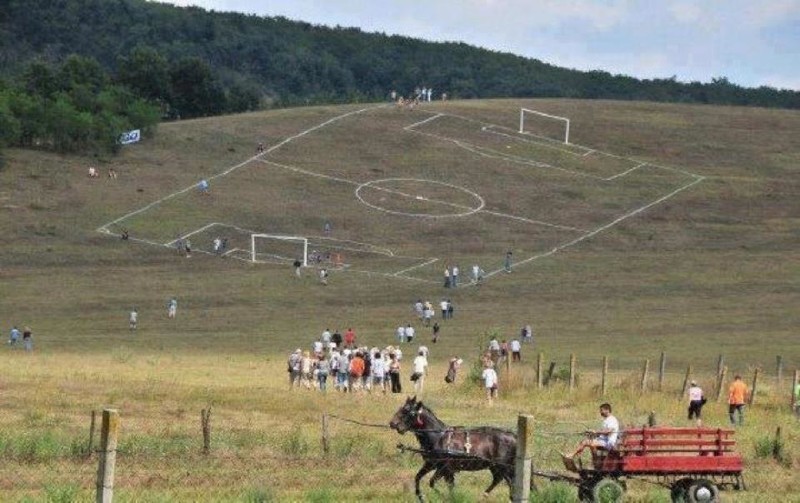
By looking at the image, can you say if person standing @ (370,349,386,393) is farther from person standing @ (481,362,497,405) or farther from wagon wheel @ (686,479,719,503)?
wagon wheel @ (686,479,719,503)

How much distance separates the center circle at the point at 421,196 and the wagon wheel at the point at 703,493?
288 feet

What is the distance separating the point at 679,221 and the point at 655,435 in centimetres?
9072

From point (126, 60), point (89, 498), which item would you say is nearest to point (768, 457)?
point (89, 498)

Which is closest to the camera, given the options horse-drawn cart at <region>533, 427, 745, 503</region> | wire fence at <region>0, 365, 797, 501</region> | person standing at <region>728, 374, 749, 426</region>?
wire fence at <region>0, 365, 797, 501</region>

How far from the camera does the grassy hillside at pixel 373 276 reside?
3325 centimetres

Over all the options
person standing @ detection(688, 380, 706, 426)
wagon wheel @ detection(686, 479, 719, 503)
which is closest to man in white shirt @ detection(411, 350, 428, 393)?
person standing @ detection(688, 380, 706, 426)

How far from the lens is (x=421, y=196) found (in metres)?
120

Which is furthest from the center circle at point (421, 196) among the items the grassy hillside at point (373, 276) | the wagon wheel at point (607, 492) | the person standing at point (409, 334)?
the wagon wheel at point (607, 492)

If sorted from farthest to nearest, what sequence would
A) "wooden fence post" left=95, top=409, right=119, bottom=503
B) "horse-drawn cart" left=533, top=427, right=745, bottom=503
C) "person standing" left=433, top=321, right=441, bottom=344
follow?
"person standing" left=433, top=321, right=441, bottom=344 < "horse-drawn cart" left=533, top=427, right=745, bottom=503 < "wooden fence post" left=95, top=409, right=119, bottom=503

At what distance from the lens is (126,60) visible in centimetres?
16962

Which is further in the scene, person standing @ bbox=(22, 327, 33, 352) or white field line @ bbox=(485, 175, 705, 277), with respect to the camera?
white field line @ bbox=(485, 175, 705, 277)

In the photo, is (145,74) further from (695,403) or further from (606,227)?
(695,403)

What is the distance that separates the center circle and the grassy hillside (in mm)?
322

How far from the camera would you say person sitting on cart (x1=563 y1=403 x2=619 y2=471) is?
87.0ft
